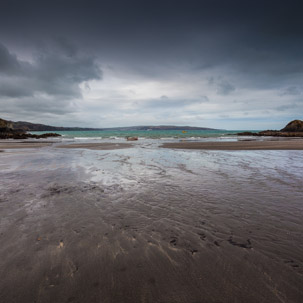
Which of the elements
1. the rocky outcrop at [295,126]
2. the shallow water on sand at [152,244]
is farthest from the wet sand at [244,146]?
the rocky outcrop at [295,126]

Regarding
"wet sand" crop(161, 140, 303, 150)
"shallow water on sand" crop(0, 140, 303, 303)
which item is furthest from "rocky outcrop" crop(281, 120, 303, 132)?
"shallow water on sand" crop(0, 140, 303, 303)

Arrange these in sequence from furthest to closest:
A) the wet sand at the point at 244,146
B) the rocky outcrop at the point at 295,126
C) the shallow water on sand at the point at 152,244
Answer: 1. the rocky outcrop at the point at 295,126
2. the wet sand at the point at 244,146
3. the shallow water on sand at the point at 152,244

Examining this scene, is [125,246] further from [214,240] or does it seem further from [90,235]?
[214,240]

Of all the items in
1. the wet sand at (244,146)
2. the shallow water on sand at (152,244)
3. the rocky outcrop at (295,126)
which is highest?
the rocky outcrop at (295,126)

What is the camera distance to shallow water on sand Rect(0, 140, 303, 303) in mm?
2270

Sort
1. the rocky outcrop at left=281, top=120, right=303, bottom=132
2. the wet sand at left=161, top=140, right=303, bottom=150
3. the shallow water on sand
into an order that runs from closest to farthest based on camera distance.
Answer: the shallow water on sand → the wet sand at left=161, top=140, right=303, bottom=150 → the rocky outcrop at left=281, top=120, right=303, bottom=132

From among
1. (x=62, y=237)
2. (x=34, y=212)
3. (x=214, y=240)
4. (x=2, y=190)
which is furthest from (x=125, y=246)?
(x=2, y=190)

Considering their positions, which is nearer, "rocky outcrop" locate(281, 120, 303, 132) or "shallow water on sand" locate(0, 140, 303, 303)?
"shallow water on sand" locate(0, 140, 303, 303)

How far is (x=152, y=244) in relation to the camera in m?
3.23

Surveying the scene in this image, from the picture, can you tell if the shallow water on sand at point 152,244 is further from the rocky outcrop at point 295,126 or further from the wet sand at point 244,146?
the rocky outcrop at point 295,126

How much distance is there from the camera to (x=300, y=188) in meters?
6.23

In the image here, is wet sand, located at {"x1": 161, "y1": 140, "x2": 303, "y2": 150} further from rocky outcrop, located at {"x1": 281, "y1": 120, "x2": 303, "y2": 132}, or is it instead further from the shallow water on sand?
rocky outcrop, located at {"x1": 281, "y1": 120, "x2": 303, "y2": 132}

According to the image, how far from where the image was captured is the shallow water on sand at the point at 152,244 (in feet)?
7.45

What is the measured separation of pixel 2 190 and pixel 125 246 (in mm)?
5777
